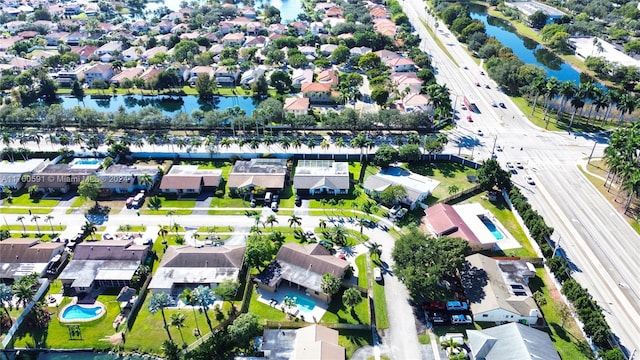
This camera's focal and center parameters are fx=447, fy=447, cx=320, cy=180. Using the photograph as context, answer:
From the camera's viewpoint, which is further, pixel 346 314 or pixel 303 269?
pixel 303 269

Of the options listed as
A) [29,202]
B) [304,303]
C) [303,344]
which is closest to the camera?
Answer: [303,344]

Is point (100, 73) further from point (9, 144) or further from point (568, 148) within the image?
point (568, 148)

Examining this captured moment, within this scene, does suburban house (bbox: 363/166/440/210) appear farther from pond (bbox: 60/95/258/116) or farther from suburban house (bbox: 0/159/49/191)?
suburban house (bbox: 0/159/49/191)

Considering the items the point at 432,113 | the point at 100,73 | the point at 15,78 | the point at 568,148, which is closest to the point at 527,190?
the point at 568,148

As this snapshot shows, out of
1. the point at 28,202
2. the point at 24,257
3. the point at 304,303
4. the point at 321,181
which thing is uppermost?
the point at 321,181

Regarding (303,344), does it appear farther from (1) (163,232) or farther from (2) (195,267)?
(1) (163,232)

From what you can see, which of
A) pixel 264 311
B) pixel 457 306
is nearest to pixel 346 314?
pixel 264 311

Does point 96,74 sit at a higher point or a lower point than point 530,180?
lower
